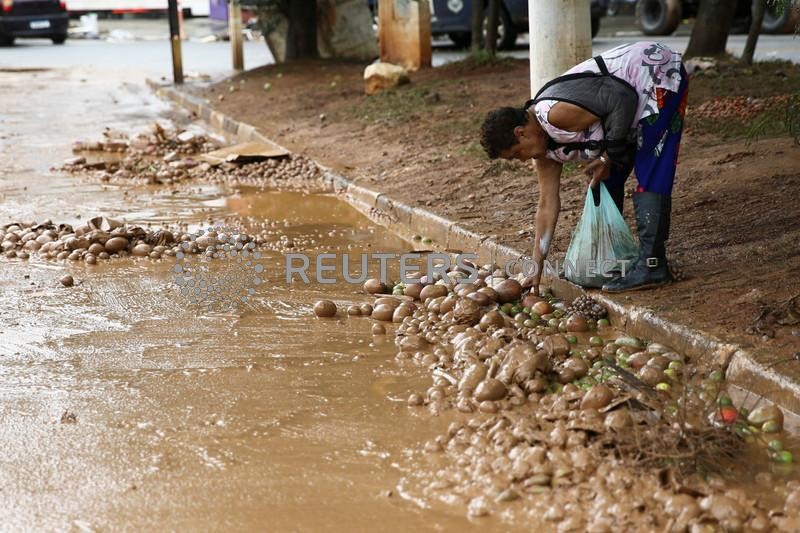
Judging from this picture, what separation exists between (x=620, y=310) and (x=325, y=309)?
1489 millimetres

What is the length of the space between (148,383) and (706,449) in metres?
2.32

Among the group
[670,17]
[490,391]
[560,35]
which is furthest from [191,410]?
[670,17]

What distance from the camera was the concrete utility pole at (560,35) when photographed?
300 inches

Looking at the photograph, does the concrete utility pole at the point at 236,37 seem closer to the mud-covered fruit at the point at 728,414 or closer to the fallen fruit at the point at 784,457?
the mud-covered fruit at the point at 728,414

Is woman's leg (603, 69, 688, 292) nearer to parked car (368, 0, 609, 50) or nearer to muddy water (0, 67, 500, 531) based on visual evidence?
muddy water (0, 67, 500, 531)

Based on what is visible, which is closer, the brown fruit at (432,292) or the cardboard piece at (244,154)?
the brown fruit at (432,292)

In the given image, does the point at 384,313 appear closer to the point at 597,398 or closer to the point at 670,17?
the point at 597,398

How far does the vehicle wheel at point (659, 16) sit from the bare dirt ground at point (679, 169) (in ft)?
25.1

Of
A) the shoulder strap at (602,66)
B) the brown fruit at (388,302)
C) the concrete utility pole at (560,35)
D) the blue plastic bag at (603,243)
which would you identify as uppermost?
the concrete utility pole at (560,35)

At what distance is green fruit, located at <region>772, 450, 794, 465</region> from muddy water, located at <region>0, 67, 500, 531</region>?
1160mm

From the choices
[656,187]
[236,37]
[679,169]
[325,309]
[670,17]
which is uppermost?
[670,17]

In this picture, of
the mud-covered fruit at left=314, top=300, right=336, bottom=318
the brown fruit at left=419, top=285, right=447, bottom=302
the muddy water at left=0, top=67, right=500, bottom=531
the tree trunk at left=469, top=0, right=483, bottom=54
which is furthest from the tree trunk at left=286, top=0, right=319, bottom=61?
the mud-covered fruit at left=314, top=300, right=336, bottom=318

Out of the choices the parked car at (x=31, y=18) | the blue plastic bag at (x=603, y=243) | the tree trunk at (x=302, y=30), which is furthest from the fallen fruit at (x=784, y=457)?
the parked car at (x=31, y=18)

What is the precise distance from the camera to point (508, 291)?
5215 millimetres
